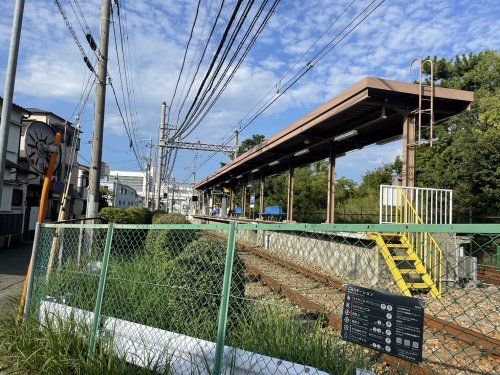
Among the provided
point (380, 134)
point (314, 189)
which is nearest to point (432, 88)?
point (380, 134)

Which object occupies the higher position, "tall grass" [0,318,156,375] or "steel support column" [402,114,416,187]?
"steel support column" [402,114,416,187]

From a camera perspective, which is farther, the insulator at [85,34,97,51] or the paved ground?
the insulator at [85,34,97,51]

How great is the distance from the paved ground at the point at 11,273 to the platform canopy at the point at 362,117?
30.7 feet

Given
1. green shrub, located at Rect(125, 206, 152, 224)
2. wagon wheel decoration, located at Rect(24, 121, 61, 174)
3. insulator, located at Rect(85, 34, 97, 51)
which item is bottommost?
green shrub, located at Rect(125, 206, 152, 224)

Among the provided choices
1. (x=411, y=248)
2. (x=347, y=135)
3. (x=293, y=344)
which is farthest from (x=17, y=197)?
(x=293, y=344)

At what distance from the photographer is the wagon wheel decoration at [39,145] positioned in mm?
6711

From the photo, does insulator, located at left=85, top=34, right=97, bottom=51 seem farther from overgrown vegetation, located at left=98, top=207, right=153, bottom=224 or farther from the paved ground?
overgrown vegetation, located at left=98, top=207, right=153, bottom=224

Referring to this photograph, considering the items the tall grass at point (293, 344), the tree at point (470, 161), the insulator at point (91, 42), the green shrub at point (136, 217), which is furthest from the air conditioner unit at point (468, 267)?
the green shrub at point (136, 217)

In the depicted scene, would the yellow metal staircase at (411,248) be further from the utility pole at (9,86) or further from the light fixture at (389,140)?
the utility pole at (9,86)

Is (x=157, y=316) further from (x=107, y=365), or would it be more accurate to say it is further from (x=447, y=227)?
(x=447, y=227)

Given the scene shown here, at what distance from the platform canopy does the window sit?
12368 millimetres

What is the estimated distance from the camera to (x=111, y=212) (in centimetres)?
1862

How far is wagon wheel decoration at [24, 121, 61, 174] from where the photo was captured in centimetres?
671

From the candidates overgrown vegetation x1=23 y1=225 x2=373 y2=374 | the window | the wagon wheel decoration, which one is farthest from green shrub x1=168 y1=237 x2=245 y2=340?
the window
